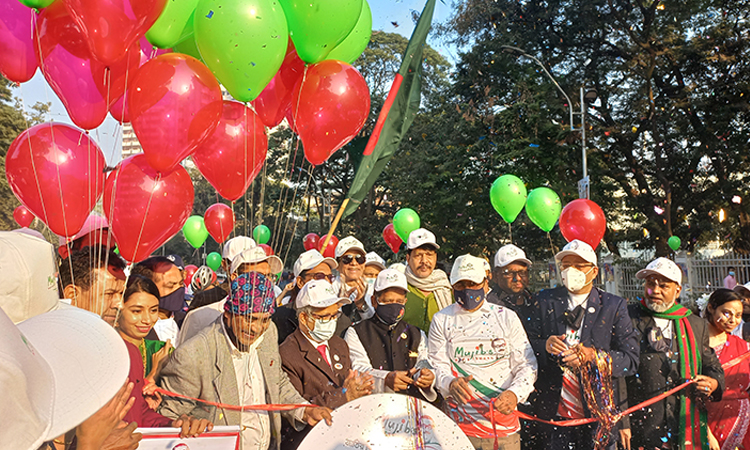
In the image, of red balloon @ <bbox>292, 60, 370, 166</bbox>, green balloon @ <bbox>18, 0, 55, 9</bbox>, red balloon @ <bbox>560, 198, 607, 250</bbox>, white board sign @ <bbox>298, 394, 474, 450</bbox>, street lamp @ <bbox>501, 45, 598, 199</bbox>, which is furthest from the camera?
street lamp @ <bbox>501, 45, 598, 199</bbox>

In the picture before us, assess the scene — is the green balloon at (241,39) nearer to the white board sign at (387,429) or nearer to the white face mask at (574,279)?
the white board sign at (387,429)

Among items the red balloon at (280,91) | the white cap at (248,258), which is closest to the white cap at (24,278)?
the red balloon at (280,91)

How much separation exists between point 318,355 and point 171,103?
1686 millimetres

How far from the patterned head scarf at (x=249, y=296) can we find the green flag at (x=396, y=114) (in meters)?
1.74

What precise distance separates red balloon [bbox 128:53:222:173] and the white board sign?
175 cm

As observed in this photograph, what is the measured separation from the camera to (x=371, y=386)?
11.0 ft

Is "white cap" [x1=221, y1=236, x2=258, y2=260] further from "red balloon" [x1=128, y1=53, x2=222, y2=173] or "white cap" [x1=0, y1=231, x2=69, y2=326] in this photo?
"white cap" [x1=0, y1=231, x2=69, y2=326]

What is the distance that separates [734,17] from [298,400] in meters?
18.3

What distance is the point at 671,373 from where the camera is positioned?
410 centimetres

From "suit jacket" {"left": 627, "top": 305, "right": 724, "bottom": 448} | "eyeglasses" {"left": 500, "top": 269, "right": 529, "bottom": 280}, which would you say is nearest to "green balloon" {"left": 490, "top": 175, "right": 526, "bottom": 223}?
"eyeglasses" {"left": 500, "top": 269, "right": 529, "bottom": 280}

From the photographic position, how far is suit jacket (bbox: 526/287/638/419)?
3.92 m

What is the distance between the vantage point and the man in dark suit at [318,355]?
131 inches

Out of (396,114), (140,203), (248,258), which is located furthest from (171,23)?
(396,114)

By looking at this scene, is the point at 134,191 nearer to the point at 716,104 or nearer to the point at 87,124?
the point at 87,124
